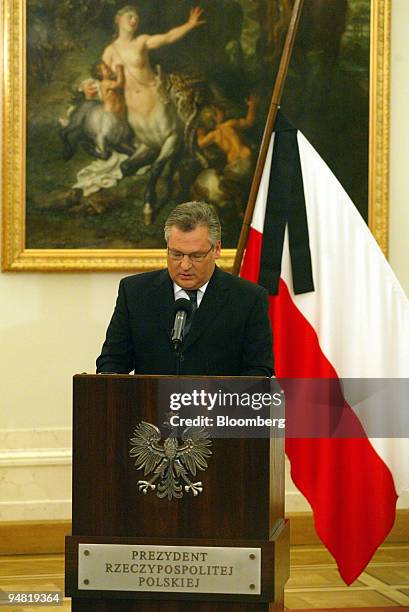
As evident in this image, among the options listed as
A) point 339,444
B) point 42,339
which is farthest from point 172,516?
point 42,339

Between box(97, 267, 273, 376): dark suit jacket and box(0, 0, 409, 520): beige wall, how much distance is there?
278 centimetres

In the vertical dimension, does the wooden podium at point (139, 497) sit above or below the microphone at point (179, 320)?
below

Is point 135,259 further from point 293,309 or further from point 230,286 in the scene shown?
point 230,286

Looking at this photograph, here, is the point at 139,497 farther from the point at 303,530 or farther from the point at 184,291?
the point at 303,530

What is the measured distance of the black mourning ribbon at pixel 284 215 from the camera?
5711 millimetres

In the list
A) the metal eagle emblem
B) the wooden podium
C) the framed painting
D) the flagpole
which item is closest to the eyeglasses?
the wooden podium

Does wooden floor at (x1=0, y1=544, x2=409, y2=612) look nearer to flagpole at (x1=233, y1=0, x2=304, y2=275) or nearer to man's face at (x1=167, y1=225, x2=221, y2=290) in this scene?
flagpole at (x1=233, y1=0, x2=304, y2=275)

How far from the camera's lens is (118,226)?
713cm

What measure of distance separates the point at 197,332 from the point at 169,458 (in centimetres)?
74

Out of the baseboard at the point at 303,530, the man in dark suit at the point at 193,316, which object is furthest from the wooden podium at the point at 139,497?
the baseboard at the point at 303,530

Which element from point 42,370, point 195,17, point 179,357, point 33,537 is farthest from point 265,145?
point 33,537

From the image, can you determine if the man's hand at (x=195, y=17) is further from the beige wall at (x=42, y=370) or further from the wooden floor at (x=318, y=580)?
the wooden floor at (x=318, y=580)

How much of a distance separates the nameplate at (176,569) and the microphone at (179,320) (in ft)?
2.31

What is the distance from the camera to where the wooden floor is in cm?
599
